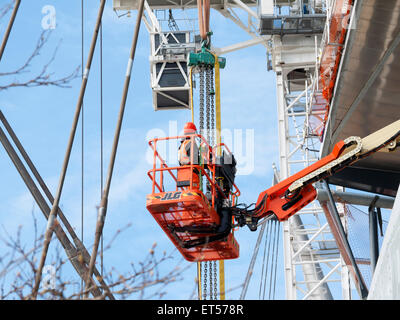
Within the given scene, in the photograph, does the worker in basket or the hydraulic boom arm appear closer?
the worker in basket

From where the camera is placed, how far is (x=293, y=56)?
121 feet

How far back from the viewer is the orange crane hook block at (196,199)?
19.3 metres

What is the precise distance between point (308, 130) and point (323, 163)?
809 cm

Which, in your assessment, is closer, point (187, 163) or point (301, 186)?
point (187, 163)

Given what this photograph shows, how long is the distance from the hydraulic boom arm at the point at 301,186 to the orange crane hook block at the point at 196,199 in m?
0.69

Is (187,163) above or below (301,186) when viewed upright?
above

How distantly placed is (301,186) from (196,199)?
3.78 metres

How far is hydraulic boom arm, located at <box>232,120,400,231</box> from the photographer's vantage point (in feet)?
65.7

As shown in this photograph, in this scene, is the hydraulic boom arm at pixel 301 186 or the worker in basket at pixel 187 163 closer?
the worker in basket at pixel 187 163

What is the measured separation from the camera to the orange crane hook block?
19.3 m

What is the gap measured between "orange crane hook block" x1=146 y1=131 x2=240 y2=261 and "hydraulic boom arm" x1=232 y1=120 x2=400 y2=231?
69cm

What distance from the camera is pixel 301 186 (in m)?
21.3
